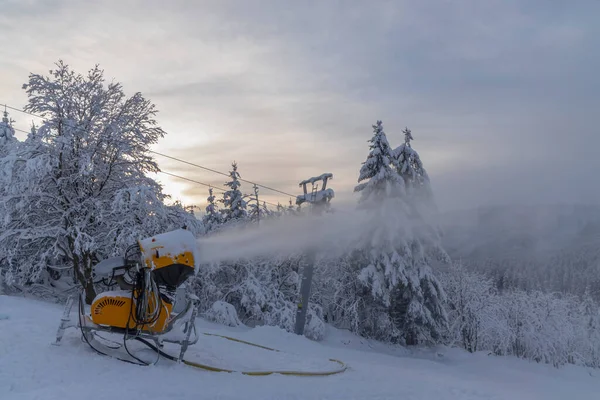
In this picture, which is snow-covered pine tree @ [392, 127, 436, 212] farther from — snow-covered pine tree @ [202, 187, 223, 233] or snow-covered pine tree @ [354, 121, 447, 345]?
snow-covered pine tree @ [202, 187, 223, 233]

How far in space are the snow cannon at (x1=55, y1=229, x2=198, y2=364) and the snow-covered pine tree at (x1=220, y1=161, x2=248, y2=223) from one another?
87.1 feet

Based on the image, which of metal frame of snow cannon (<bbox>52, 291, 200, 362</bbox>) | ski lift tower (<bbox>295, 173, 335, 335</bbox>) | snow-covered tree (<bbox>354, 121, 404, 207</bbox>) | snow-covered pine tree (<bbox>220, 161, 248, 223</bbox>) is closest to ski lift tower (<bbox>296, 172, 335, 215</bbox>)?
ski lift tower (<bbox>295, 173, 335, 335</bbox>)

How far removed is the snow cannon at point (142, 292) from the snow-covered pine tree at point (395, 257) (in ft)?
58.7

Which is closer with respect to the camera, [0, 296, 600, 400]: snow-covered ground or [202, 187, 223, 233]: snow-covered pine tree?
[0, 296, 600, 400]: snow-covered ground

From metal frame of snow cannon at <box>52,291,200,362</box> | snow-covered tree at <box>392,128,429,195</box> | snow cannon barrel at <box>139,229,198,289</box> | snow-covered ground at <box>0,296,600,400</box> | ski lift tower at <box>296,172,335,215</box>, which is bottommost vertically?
snow-covered ground at <box>0,296,600,400</box>

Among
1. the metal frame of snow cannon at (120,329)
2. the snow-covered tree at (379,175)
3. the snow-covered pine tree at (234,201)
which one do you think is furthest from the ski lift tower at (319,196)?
the snow-covered pine tree at (234,201)

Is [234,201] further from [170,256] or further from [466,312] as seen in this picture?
[170,256]

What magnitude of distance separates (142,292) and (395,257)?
19.3 metres

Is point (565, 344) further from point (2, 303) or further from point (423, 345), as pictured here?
point (2, 303)

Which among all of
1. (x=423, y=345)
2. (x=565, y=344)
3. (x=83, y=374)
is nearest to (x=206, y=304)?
(x=423, y=345)

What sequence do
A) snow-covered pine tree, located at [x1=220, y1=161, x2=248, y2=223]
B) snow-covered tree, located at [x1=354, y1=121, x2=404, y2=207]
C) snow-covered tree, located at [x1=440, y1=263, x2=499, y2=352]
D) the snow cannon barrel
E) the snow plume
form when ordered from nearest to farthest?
the snow cannon barrel, the snow plume, snow-covered tree, located at [x1=354, y1=121, x2=404, y2=207], snow-covered tree, located at [x1=440, y1=263, x2=499, y2=352], snow-covered pine tree, located at [x1=220, y1=161, x2=248, y2=223]

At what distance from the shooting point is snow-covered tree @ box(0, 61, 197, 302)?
19.8 meters

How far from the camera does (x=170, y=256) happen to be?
24.3 feet

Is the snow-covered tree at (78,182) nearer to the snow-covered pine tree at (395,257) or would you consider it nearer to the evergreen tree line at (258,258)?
the evergreen tree line at (258,258)
